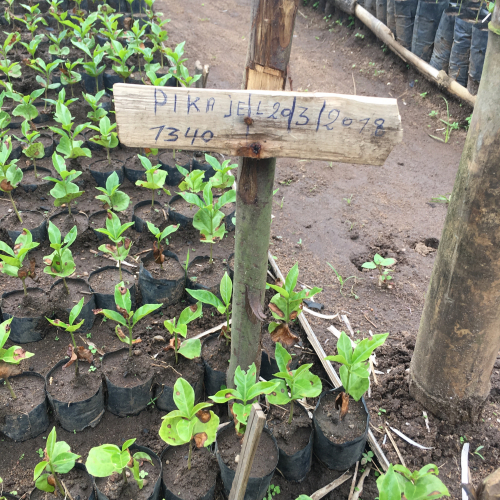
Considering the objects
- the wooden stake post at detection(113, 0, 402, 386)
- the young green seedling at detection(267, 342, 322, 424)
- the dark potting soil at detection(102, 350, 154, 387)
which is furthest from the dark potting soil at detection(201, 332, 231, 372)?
the wooden stake post at detection(113, 0, 402, 386)

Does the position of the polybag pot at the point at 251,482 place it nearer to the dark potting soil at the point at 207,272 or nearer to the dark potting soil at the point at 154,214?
the dark potting soil at the point at 207,272

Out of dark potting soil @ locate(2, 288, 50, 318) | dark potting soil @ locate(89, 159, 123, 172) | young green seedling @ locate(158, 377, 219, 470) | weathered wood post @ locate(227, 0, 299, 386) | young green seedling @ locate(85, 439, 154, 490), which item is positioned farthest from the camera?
dark potting soil @ locate(89, 159, 123, 172)

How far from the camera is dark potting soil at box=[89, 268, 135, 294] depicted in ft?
9.86

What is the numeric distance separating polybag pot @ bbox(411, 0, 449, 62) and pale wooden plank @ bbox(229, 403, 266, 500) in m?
6.06

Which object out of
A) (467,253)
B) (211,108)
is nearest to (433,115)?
(467,253)

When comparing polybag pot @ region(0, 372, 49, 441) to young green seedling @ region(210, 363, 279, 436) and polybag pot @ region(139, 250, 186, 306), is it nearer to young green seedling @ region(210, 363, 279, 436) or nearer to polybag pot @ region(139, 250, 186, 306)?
polybag pot @ region(139, 250, 186, 306)

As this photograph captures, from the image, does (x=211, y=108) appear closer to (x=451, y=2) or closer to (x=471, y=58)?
(x=471, y=58)

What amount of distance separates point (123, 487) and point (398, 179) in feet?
12.7

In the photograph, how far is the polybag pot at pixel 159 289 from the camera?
2959mm

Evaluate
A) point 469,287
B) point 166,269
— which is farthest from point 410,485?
point 166,269

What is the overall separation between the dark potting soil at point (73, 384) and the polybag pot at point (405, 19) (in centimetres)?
599

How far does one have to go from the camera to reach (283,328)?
2.39 m

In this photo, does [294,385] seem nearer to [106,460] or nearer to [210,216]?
[106,460]

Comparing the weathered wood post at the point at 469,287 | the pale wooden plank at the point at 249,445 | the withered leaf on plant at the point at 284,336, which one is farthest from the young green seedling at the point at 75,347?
the weathered wood post at the point at 469,287
